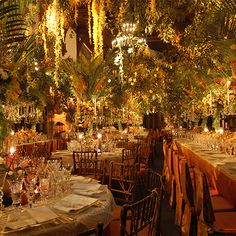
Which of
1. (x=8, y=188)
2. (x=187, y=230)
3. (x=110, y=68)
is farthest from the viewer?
(x=110, y=68)

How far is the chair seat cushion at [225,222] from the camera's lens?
339 centimetres

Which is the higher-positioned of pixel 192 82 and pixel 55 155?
pixel 192 82

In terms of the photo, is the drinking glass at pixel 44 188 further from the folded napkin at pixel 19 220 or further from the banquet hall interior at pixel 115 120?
the folded napkin at pixel 19 220

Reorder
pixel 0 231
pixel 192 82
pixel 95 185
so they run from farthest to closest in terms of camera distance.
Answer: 1. pixel 192 82
2. pixel 95 185
3. pixel 0 231

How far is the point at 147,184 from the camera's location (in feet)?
12.8

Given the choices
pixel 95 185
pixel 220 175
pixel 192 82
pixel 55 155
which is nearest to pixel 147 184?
pixel 95 185

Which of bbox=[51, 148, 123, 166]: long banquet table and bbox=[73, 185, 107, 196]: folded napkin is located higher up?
bbox=[51, 148, 123, 166]: long banquet table

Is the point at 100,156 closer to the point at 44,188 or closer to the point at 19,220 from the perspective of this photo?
the point at 44,188

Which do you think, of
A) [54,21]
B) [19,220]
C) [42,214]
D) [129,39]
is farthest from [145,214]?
[129,39]

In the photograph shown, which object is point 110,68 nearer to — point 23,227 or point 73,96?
point 73,96

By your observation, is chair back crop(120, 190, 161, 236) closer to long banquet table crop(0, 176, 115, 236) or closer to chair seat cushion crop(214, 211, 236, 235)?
long banquet table crop(0, 176, 115, 236)

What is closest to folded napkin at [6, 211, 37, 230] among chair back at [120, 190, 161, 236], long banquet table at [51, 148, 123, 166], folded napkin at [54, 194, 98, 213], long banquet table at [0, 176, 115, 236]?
long banquet table at [0, 176, 115, 236]

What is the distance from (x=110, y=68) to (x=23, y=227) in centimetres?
1280

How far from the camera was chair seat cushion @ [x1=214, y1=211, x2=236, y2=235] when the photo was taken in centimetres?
339
